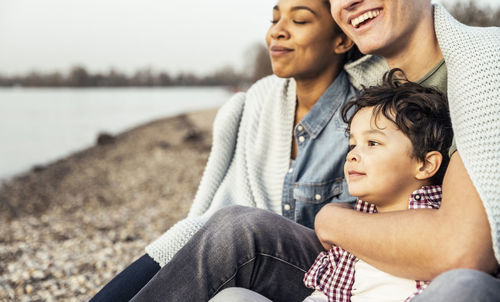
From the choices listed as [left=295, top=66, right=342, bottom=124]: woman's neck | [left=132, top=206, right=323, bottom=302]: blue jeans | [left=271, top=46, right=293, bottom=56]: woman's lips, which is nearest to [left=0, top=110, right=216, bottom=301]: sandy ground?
[left=132, top=206, right=323, bottom=302]: blue jeans

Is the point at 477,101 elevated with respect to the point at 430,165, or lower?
elevated

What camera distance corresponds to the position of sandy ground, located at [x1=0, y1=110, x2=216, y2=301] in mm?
4574

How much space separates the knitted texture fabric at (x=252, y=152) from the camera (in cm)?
292

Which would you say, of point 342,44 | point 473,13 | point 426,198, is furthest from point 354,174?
point 473,13

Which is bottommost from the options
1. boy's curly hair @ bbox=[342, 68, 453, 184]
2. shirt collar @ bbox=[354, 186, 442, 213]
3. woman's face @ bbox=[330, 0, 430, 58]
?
shirt collar @ bbox=[354, 186, 442, 213]

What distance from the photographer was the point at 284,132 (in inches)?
118

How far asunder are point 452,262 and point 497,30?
115 centimetres

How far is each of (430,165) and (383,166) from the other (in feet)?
0.72

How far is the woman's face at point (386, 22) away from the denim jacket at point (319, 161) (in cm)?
63

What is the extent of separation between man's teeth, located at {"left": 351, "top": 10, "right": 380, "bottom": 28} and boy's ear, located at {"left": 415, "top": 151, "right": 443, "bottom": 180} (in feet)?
2.46

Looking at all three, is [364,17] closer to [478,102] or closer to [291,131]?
[478,102]

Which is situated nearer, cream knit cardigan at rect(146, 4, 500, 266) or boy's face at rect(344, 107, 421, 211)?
cream knit cardigan at rect(146, 4, 500, 266)

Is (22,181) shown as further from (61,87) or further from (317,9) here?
(61,87)

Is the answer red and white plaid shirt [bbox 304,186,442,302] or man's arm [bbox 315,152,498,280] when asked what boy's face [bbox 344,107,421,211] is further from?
man's arm [bbox 315,152,498,280]
